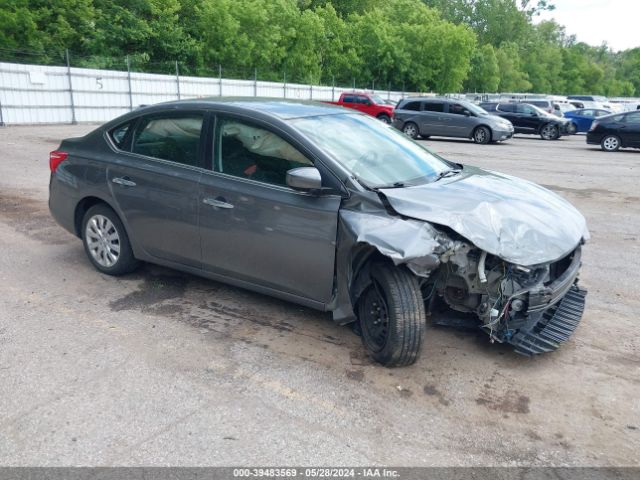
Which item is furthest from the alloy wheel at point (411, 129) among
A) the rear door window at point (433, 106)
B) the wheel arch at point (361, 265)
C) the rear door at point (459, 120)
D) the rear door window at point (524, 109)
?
the wheel arch at point (361, 265)

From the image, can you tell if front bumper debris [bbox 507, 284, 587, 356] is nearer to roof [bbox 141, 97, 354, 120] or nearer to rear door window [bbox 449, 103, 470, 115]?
roof [bbox 141, 97, 354, 120]

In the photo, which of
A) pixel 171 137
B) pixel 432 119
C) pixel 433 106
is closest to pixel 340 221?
pixel 171 137

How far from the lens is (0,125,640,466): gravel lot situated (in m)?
2.92

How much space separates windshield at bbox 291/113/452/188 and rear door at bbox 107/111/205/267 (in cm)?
99

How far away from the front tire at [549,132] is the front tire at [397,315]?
23.6m

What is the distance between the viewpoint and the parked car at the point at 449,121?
2153cm

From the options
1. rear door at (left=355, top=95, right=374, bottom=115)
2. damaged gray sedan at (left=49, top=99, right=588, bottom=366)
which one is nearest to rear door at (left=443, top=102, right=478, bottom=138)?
rear door at (left=355, top=95, right=374, bottom=115)

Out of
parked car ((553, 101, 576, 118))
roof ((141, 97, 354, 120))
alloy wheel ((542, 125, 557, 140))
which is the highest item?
roof ((141, 97, 354, 120))

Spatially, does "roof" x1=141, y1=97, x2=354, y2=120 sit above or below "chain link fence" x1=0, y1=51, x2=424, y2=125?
above

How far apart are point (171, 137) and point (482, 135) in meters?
18.7

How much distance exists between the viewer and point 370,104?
28.3m

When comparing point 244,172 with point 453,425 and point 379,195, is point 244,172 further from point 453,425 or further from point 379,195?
point 453,425

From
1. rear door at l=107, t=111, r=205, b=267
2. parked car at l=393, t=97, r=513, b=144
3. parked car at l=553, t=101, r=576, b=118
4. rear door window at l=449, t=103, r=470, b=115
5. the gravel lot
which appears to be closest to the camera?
the gravel lot

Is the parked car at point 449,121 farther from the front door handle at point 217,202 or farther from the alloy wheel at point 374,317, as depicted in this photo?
the alloy wheel at point 374,317
